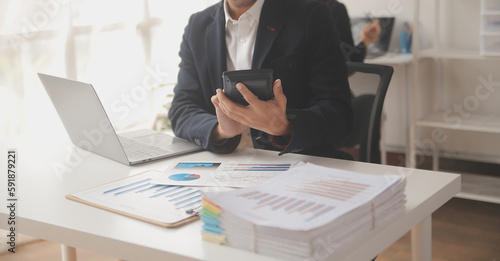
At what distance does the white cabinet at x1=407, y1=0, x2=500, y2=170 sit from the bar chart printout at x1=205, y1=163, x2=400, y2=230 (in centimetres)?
207

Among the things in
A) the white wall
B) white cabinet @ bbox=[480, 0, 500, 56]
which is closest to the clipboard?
white cabinet @ bbox=[480, 0, 500, 56]

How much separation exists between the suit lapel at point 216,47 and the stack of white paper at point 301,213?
0.71 m

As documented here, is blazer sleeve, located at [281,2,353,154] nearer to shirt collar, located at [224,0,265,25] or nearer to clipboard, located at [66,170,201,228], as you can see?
shirt collar, located at [224,0,265,25]

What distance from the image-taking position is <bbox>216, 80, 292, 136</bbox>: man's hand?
1273 mm

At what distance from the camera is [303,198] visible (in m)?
0.92

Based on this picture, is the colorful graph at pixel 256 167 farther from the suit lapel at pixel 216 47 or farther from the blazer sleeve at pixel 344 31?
the blazer sleeve at pixel 344 31

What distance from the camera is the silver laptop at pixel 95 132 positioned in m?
1.34

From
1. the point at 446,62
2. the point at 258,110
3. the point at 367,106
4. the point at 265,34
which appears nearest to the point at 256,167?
the point at 258,110

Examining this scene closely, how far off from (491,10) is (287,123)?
6.01 feet

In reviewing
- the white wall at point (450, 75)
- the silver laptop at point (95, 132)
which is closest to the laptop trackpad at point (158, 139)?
the silver laptop at point (95, 132)

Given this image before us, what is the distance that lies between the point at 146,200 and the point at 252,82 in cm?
35

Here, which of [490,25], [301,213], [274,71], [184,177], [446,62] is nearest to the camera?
[301,213]

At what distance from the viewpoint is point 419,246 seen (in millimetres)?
1196

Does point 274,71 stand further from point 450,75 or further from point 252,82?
point 450,75
